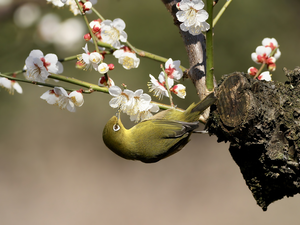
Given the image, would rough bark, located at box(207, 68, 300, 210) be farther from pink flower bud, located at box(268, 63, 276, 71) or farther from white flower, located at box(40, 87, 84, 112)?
white flower, located at box(40, 87, 84, 112)

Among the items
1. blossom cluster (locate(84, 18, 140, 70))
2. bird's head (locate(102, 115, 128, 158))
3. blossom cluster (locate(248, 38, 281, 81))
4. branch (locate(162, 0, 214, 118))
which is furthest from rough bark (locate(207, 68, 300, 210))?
bird's head (locate(102, 115, 128, 158))

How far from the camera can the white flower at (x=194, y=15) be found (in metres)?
1.24

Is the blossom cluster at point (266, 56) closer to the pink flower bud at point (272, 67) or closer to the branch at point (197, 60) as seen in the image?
the pink flower bud at point (272, 67)

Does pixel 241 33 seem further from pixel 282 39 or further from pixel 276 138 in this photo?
pixel 276 138

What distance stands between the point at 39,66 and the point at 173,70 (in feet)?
2.07

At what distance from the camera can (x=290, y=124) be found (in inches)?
43.3

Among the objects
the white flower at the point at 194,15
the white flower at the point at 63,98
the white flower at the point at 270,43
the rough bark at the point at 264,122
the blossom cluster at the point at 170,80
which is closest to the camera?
the rough bark at the point at 264,122

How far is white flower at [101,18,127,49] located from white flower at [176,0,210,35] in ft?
0.92

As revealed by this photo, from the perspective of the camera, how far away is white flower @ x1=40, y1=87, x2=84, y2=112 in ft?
4.43

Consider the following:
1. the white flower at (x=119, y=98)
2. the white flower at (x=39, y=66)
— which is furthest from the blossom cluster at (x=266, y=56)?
the white flower at (x=39, y=66)

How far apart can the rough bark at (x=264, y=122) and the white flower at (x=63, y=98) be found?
2.02 ft

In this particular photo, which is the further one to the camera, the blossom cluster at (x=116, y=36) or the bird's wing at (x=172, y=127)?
the bird's wing at (x=172, y=127)

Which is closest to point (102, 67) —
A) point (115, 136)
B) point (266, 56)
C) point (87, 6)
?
point (87, 6)

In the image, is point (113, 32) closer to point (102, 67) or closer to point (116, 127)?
point (102, 67)
